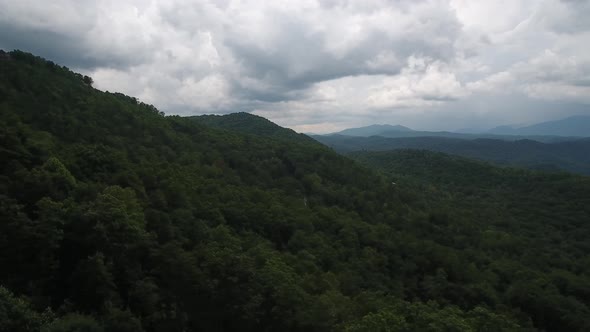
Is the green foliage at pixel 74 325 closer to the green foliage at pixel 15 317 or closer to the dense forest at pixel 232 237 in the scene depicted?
the dense forest at pixel 232 237

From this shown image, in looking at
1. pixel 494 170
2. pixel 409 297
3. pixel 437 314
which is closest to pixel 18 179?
pixel 437 314

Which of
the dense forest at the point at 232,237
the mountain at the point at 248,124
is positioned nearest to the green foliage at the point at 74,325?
the dense forest at the point at 232,237

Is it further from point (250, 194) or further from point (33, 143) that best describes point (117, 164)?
point (250, 194)

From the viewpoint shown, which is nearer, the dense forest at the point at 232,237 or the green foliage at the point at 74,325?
the green foliage at the point at 74,325

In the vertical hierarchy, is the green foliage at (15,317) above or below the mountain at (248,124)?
below

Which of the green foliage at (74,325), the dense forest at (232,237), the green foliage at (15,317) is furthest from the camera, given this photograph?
the dense forest at (232,237)

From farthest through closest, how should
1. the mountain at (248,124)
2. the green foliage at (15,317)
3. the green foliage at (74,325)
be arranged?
the mountain at (248,124) → the green foliage at (74,325) → the green foliage at (15,317)

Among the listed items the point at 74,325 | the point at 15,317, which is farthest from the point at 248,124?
the point at 15,317

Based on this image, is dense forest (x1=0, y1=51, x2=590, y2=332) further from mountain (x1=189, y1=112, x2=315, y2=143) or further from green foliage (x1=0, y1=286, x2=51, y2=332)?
mountain (x1=189, y1=112, x2=315, y2=143)

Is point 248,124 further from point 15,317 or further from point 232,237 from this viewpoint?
point 15,317
